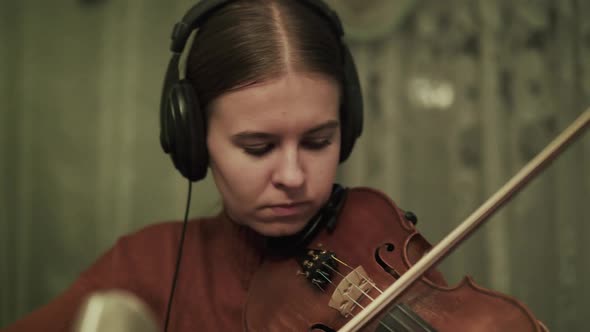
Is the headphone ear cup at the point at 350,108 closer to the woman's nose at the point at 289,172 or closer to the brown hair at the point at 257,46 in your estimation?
the brown hair at the point at 257,46

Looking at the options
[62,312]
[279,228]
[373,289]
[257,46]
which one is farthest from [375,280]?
[62,312]

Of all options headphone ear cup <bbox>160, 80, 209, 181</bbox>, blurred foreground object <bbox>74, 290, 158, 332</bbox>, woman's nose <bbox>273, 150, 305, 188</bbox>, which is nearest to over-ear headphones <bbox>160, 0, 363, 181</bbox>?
headphone ear cup <bbox>160, 80, 209, 181</bbox>

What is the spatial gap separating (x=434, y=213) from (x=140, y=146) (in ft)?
2.82

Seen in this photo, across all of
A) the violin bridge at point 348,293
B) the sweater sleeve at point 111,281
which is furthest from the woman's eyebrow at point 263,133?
the sweater sleeve at point 111,281

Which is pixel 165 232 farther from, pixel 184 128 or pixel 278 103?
pixel 278 103

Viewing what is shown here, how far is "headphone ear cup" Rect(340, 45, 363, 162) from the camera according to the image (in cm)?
69

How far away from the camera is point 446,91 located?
1222 mm

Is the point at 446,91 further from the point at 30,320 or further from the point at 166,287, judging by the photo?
the point at 30,320

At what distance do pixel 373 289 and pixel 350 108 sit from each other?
278mm

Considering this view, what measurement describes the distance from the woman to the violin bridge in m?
0.06

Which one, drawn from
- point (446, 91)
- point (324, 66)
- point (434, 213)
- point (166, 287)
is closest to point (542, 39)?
point (446, 91)

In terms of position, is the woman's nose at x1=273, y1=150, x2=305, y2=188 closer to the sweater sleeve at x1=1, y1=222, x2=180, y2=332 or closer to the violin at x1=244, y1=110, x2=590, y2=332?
the violin at x1=244, y1=110, x2=590, y2=332

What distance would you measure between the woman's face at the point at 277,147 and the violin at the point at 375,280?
0.06 meters

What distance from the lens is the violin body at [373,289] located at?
527mm
